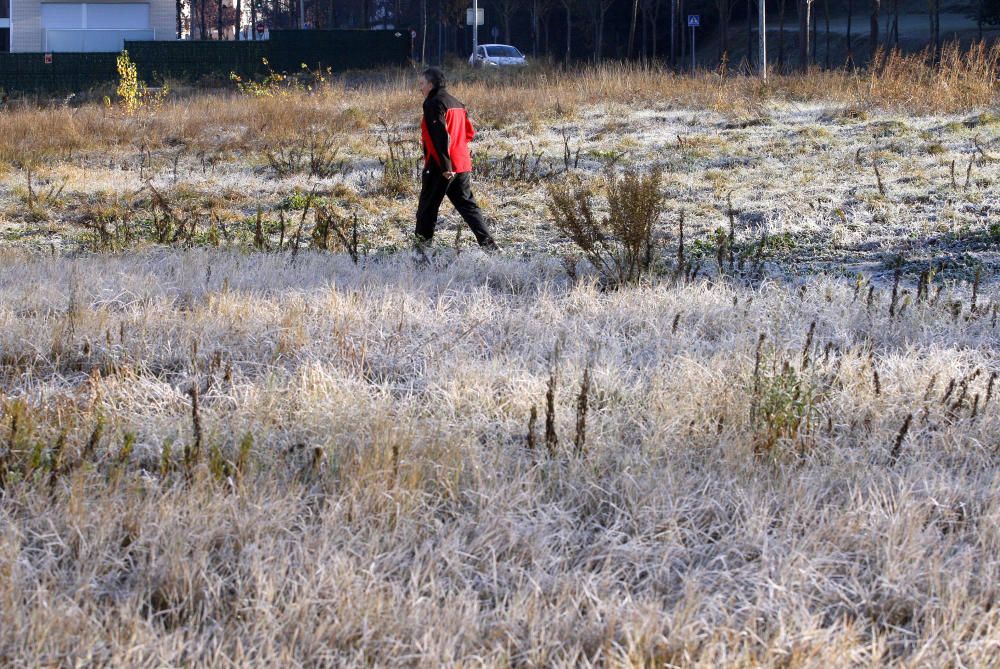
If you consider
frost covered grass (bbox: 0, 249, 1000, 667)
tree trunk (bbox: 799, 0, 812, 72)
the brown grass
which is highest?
tree trunk (bbox: 799, 0, 812, 72)

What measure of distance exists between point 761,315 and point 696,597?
3.22m

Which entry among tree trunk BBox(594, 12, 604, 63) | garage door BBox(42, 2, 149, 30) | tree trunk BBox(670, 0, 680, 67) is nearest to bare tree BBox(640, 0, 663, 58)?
tree trunk BBox(670, 0, 680, 67)

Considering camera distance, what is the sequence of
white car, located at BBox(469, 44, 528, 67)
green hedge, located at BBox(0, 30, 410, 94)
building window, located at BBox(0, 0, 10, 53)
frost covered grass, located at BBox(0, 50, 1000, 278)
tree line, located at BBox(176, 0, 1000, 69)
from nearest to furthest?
frost covered grass, located at BBox(0, 50, 1000, 278)
green hedge, located at BBox(0, 30, 410, 94)
white car, located at BBox(469, 44, 528, 67)
tree line, located at BBox(176, 0, 1000, 69)
building window, located at BBox(0, 0, 10, 53)

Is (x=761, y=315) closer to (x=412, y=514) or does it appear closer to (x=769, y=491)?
(x=769, y=491)

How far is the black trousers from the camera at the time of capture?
8586 mm

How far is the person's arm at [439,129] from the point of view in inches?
333

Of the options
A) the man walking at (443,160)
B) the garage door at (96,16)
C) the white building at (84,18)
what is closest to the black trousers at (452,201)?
the man walking at (443,160)

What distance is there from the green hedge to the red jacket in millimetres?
30016

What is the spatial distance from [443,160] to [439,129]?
251 mm

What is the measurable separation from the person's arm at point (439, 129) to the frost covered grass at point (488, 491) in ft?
9.95

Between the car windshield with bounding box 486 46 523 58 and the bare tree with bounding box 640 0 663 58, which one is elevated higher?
the bare tree with bounding box 640 0 663 58

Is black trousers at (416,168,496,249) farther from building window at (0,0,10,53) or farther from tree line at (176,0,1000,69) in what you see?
building window at (0,0,10,53)

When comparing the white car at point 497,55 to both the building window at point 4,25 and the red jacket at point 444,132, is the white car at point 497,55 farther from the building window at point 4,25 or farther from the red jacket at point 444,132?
the red jacket at point 444,132

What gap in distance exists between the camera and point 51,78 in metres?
37.5
